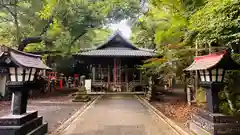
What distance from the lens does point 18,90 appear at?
4.91 m

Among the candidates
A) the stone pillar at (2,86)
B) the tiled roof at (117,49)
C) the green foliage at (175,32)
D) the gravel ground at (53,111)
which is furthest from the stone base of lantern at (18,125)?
the tiled roof at (117,49)

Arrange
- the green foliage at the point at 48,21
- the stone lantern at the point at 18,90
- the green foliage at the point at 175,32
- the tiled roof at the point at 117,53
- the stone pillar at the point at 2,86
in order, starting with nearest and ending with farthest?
the stone lantern at the point at 18,90, the green foliage at the point at 175,32, the stone pillar at the point at 2,86, the green foliage at the point at 48,21, the tiled roof at the point at 117,53

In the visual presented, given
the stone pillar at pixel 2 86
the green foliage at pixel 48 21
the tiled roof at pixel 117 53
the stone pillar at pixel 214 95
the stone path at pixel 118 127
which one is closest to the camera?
the stone pillar at pixel 214 95

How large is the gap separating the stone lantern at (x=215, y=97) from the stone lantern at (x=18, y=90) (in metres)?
4.40

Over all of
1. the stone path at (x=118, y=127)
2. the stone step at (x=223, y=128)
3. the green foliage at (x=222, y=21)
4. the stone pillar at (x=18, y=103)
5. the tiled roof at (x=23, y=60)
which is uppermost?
the green foliage at (x=222, y=21)

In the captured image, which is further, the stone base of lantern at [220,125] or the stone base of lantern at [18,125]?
the stone base of lantern at [220,125]

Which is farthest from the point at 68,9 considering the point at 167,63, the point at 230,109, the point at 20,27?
the point at 230,109

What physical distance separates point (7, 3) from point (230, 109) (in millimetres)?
15459

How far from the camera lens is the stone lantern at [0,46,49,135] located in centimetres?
446

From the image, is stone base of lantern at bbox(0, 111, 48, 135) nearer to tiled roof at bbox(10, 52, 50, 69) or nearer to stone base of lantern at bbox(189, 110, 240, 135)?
tiled roof at bbox(10, 52, 50, 69)

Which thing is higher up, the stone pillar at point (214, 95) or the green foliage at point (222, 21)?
the green foliage at point (222, 21)

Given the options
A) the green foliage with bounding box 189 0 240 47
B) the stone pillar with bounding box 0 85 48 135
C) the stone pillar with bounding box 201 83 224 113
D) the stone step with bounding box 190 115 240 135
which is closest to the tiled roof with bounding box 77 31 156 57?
the green foliage with bounding box 189 0 240 47

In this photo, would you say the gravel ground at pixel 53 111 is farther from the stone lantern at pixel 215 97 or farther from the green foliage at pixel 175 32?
the green foliage at pixel 175 32

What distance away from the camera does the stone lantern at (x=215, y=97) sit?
189 inches
